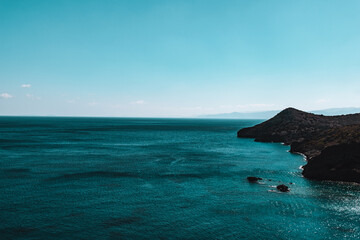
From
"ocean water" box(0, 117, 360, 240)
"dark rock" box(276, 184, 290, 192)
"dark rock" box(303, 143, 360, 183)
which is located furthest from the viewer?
"dark rock" box(303, 143, 360, 183)

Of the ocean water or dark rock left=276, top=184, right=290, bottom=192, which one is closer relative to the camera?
the ocean water

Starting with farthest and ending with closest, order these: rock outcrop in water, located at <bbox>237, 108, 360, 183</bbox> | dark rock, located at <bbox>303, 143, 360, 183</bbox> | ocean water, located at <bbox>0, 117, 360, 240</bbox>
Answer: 1. rock outcrop in water, located at <bbox>237, 108, 360, 183</bbox>
2. dark rock, located at <bbox>303, 143, 360, 183</bbox>
3. ocean water, located at <bbox>0, 117, 360, 240</bbox>

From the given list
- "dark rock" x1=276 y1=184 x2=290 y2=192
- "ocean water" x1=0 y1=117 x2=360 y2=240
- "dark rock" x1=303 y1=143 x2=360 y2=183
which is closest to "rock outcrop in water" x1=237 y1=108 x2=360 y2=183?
"dark rock" x1=303 y1=143 x2=360 y2=183

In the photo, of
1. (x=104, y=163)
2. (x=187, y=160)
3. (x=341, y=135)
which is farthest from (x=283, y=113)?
(x=104, y=163)

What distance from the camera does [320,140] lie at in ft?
349

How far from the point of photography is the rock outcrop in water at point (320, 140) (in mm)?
64938

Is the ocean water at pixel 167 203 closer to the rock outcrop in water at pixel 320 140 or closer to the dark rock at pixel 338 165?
the dark rock at pixel 338 165

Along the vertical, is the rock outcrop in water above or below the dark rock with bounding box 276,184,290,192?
above

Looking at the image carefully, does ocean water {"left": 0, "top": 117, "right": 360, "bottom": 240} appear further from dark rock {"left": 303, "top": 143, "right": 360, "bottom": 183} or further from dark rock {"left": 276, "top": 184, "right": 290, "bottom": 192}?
dark rock {"left": 303, "top": 143, "right": 360, "bottom": 183}

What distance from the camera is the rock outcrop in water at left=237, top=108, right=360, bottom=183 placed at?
64938mm

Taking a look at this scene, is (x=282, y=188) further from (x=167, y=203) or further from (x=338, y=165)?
(x=167, y=203)

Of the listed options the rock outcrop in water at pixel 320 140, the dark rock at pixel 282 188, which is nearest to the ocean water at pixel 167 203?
the dark rock at pixel 282 188

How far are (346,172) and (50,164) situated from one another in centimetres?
8082

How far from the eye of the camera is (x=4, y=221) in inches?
1540
